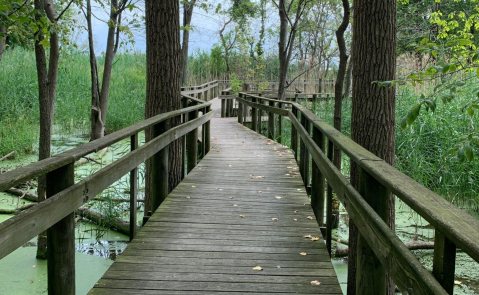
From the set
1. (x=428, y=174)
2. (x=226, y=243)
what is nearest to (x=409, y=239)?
(x=428, y=174)

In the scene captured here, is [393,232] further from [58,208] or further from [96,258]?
[96,258]

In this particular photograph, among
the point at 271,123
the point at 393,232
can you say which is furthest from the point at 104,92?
the point at 393,232

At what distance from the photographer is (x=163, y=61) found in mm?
6172

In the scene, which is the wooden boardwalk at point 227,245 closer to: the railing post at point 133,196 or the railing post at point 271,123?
the railing post at point 133,196

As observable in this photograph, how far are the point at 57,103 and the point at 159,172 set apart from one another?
9.40m

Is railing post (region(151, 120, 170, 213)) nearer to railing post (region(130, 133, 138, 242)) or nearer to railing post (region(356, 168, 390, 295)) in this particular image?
railing post (region(130, 133, 138, 242))

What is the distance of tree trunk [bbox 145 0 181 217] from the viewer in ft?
20.1

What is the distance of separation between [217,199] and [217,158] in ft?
9.81

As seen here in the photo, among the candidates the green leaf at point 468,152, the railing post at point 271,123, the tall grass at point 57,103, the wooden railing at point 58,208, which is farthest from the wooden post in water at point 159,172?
the railing post at point 271,123

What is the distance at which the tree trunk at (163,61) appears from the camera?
20.1 ft

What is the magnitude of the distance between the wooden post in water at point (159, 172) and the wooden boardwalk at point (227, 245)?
0.12 metres

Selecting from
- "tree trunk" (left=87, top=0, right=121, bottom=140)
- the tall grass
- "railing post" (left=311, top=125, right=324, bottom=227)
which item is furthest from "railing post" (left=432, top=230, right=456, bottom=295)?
"tree trunk" (left=87, top=0, right=121, bottom=140)

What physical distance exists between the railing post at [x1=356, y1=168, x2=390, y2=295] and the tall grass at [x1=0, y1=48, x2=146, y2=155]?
8708 millimetres

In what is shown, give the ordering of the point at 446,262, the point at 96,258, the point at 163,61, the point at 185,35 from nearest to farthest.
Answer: the point at 446,262
the point at 96,258
the point at 163,61
the point at 185,35
